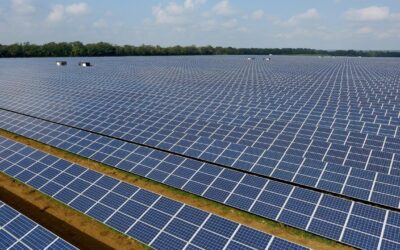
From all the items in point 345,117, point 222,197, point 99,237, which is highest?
point 345,117

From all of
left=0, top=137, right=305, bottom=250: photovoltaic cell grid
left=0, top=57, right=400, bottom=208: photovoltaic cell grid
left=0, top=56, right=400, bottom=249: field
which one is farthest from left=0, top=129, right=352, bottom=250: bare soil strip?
left=0, top=57, right=400, bottom=208: photovoltaic cell grid

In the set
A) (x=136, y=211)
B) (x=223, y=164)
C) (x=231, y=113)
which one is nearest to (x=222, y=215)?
(x=223, y=164)

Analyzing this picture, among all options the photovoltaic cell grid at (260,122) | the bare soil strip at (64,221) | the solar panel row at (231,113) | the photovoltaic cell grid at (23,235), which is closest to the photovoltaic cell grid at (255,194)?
the photovoltaic cell grid at (260,122)

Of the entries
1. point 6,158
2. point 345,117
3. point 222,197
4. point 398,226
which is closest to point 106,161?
point 6,158

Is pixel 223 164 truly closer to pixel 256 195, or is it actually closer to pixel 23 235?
pixel 256 195

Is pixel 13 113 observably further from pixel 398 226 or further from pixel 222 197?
pixel 398 226

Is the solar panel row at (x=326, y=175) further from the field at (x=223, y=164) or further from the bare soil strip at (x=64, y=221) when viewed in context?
the bare soil strip at (x=64, y=221)

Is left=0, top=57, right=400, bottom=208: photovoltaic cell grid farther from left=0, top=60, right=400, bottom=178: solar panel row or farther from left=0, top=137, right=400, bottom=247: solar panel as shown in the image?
left=0, top=137, right=400, bottom=247: solar panel
